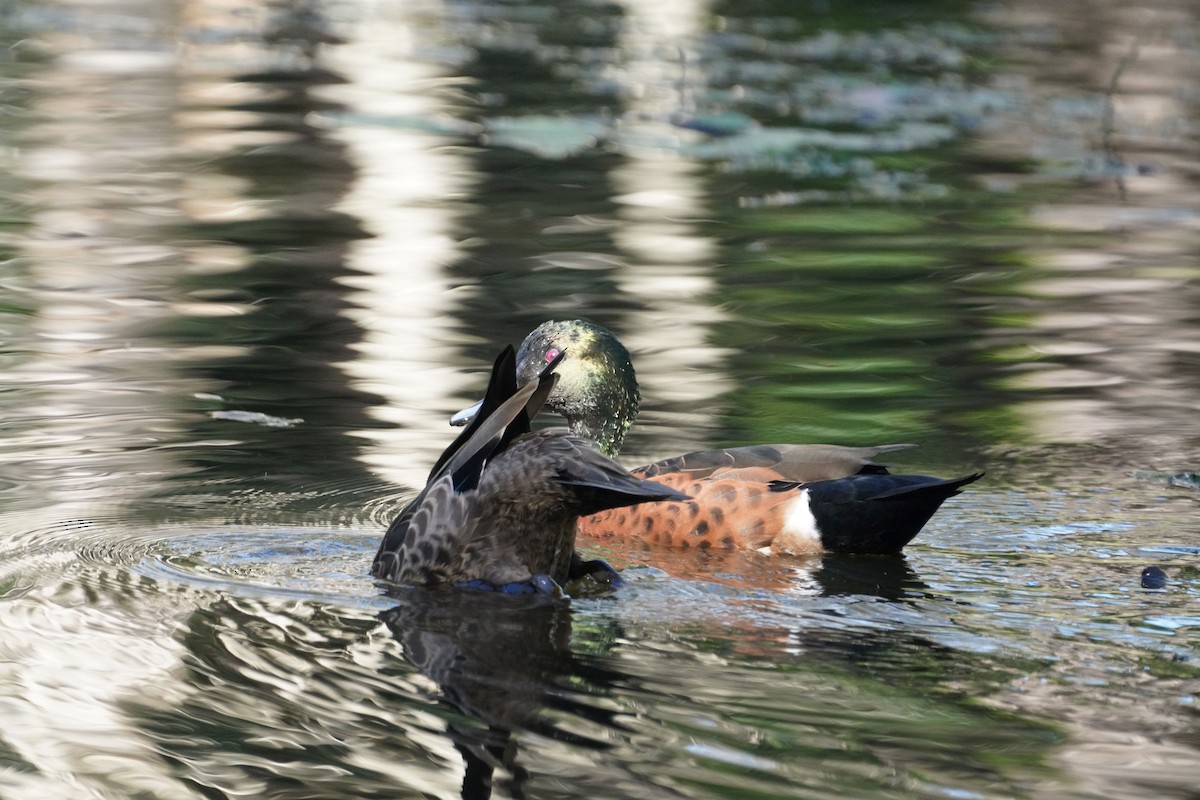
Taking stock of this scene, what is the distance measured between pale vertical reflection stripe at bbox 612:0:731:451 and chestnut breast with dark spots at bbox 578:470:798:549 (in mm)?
836

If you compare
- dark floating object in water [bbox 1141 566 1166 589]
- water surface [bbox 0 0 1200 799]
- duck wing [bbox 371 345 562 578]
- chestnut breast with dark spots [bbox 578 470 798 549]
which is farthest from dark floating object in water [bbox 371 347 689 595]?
dark floating object in water [bbox 1141 566 1166 589]

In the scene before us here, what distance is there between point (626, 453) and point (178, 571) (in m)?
2.31

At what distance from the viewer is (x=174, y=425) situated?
7.92 metres

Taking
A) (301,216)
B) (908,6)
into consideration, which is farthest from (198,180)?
(908,6)

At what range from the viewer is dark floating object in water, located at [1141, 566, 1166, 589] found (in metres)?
5.75

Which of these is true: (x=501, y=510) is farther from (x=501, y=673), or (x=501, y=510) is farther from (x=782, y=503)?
(x=782, y=503)

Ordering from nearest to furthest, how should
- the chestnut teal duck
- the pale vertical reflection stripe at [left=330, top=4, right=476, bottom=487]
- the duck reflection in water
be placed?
the duck reflection in water < the chestnut teal duck < the pale vertical reflection stripe at [left=330, top=4, right=476, bottom=487]

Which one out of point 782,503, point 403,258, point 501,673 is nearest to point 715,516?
point 782,503

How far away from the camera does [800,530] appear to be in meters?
6.61

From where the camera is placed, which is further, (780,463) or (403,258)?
(403,258)

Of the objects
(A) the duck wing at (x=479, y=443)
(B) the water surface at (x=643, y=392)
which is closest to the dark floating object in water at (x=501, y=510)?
(A) the duck wing at (x=479, y=443)

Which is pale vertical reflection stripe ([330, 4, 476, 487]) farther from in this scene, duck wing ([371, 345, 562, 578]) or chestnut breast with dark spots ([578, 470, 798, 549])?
duck wing ([371, 345, 562, 578])

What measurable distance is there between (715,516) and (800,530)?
1.08 feet

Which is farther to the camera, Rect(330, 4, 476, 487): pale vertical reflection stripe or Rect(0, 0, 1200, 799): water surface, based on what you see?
Rect(330, 4, 476, 487): pale vertical reflection stripe
